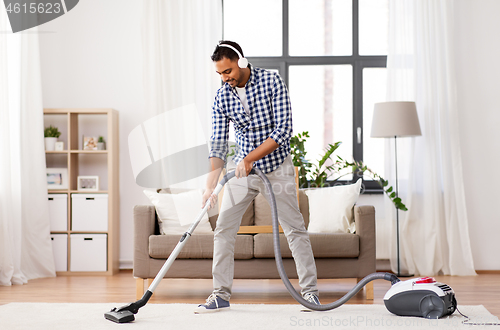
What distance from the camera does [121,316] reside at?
222 centimetres

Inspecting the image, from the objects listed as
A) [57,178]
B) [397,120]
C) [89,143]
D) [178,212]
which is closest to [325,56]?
[397,120]

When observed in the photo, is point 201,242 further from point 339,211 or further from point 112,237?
point 112,237

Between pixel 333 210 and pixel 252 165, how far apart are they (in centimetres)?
113

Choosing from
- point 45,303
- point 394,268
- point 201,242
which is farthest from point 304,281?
point 394,268

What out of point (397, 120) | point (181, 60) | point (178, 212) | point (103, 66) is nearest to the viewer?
point (178, 212)

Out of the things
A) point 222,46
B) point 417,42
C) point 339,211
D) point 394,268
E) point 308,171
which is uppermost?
point 417,42

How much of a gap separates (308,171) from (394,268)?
1.08m

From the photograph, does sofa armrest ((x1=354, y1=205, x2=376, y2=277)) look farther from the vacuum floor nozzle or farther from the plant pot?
the plant pot

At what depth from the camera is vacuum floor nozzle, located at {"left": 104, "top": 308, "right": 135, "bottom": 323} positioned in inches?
87.2

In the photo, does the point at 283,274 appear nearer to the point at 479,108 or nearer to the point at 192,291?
the point at 192,291

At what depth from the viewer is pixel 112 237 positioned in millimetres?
4043

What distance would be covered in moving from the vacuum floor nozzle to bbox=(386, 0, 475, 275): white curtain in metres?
2.49

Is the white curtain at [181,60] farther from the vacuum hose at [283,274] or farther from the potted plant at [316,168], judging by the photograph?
the vacuum hose at [283,274]

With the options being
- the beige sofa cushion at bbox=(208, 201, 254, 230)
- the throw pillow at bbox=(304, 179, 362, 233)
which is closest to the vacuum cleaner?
the throw pillow at bbox=(304, 179, 362, 233)
